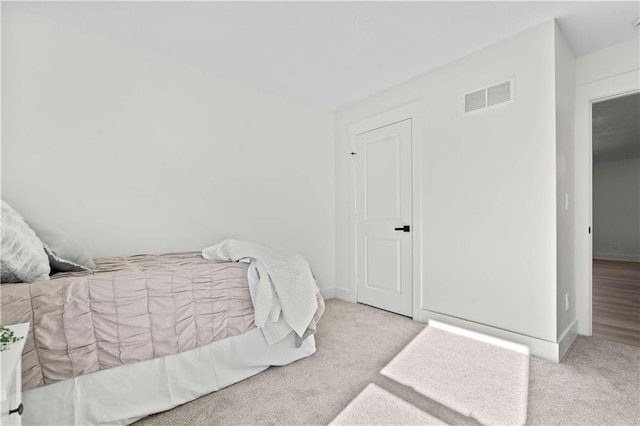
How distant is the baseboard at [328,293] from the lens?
381cm

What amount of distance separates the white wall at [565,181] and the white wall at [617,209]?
6.86 metres

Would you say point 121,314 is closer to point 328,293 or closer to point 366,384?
point 366,384

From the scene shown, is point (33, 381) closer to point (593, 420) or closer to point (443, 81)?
point (593, 420)

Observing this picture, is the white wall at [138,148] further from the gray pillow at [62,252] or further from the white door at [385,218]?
the white door at [385,218]

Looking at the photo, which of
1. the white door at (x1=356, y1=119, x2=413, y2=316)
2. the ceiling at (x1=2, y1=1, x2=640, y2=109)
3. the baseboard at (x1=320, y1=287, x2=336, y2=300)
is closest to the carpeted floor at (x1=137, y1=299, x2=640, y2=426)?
the white door at (x1=356, y1=119, x2=413, y2=316)

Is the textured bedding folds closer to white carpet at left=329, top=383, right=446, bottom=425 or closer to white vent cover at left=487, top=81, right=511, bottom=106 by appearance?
white carpet at left=329, top=383, right=446, bottom=425

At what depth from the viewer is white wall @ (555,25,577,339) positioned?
2217mm

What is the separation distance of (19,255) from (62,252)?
381 mm

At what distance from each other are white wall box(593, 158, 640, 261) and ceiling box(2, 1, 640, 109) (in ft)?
22.6

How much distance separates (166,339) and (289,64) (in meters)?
2.36

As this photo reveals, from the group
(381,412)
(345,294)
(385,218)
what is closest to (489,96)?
(385,218)

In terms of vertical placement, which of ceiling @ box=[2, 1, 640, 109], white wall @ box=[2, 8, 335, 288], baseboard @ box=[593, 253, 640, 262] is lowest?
baseboard @ box=[593, 253, 640, 262]

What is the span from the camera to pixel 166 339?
1.61 meters

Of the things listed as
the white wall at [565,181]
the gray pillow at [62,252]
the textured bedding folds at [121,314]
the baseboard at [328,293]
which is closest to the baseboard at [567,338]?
the white wall at [565,181]
